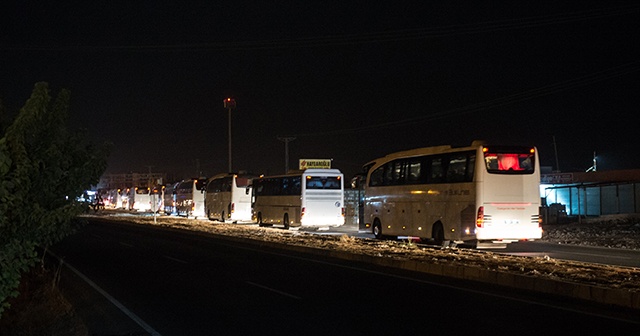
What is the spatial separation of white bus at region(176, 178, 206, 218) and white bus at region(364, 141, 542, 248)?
131 feet

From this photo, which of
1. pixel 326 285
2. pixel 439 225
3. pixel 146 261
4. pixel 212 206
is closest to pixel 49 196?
pixel 326 285

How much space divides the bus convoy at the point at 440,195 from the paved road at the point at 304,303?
5887 millimetres

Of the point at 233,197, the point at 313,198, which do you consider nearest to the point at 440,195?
the point at 313,198

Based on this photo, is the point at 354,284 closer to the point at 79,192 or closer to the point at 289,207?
the point at 79,192

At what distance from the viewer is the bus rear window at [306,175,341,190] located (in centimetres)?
3994

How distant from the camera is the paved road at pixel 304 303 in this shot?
10.5 metres

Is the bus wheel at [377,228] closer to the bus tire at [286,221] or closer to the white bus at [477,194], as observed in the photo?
the white bus at [477,194]

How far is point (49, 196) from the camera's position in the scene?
9.59 m

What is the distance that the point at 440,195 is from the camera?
25484mm

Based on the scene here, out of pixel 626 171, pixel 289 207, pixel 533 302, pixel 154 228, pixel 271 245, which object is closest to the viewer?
pixel 533 302

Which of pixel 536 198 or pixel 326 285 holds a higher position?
pixel 536 198

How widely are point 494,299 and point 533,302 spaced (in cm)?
78

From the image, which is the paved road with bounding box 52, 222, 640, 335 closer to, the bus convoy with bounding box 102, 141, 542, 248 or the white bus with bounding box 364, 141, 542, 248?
the white bus with bounding box 364, 141, 542, 248

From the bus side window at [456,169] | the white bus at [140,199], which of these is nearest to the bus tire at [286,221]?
the bus side window at [456,169]
